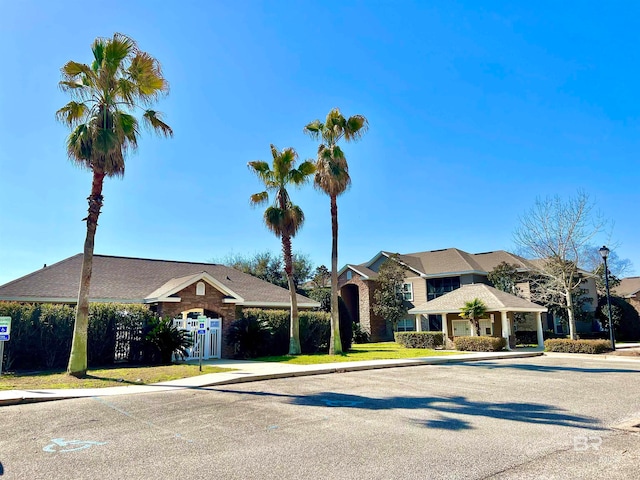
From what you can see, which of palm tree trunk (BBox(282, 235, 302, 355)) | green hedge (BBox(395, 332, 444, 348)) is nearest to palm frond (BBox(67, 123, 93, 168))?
palm tree trunk (BBox(282, 235, 302, 355))

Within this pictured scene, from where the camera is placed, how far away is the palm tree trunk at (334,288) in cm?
2333

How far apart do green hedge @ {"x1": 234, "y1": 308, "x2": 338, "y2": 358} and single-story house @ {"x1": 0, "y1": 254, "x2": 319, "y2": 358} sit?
732 millimetres

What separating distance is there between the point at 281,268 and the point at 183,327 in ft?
103

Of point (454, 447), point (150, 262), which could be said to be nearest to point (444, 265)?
point (150, 262)

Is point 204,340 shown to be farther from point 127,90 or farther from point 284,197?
point 127,90

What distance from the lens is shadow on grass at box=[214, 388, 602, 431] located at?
323 inches

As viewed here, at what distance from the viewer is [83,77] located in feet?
51.0

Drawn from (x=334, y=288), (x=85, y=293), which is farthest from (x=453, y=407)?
(x=334, y=288)

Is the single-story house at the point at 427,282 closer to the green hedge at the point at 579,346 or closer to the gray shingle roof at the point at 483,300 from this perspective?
the gray shingle roof at the point at 483,300

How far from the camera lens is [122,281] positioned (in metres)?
24.4

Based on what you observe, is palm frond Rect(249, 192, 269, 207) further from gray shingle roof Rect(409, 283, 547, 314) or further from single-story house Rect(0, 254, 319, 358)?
gray shingle roof Rect(409, 283, 547, 314)

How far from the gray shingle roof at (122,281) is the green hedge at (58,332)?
10.1ft

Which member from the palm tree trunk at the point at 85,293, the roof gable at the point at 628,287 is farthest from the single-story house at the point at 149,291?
the roof gable at the point at 628,287

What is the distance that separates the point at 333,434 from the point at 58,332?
14.1m
